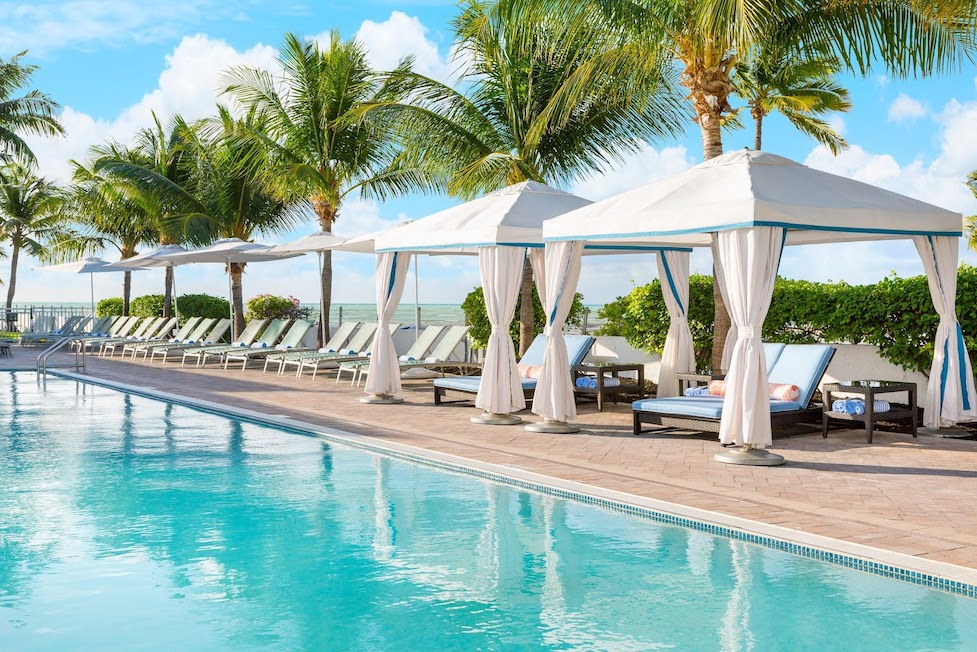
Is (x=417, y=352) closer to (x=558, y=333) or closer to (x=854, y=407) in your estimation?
(x=558, y=333)

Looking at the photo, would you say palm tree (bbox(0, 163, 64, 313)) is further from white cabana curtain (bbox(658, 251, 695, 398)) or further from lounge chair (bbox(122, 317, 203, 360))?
white cabana curtain (bbox(658, 251, 695, 398))

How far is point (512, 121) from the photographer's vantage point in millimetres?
16516

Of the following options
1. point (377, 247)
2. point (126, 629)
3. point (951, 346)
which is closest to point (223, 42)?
point (377, 247)

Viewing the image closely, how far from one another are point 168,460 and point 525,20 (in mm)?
6461

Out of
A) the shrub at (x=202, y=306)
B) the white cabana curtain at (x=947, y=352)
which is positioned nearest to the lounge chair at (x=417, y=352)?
the white cabana curtain at (x=947, y=352)

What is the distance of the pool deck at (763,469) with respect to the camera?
632 centimetres

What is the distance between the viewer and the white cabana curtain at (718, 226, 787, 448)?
853 cm

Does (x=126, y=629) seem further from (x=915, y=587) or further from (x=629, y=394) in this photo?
(x=629, y=394)

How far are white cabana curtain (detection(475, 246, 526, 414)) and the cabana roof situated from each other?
35.5 inches

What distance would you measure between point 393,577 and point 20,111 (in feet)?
103

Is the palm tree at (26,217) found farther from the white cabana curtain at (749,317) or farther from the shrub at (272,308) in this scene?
the white cabana curtain at (749,317)

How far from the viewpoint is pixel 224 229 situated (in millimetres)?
26328

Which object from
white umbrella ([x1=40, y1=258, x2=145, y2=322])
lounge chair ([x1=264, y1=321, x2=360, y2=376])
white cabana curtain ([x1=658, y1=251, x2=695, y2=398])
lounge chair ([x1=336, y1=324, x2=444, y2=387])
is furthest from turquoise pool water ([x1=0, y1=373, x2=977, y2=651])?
white umbrella ([x1=40, y1=258, x2=145, y2=322])

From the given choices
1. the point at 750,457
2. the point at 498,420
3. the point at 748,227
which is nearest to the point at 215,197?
the point at 498,420
